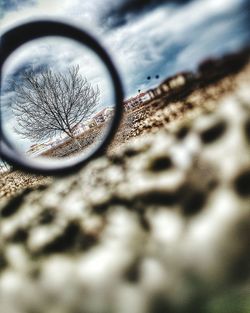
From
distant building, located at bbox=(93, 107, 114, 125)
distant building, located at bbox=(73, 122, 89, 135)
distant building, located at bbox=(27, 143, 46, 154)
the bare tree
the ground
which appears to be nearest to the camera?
the ground

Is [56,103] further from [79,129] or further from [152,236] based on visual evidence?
[152,236]

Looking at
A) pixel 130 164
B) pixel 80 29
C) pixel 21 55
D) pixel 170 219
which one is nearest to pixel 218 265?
pixel 170 219

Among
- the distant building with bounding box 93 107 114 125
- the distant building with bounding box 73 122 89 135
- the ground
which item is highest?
the distant building with bounding box 73 122 89 135

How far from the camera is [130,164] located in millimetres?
1838

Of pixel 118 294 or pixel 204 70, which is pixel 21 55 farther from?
pixel 204 70

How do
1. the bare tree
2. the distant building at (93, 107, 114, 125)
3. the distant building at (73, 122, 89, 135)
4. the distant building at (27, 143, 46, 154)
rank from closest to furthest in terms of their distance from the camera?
the distant building at (93, 107, 114, 125), the distant building at (27, 143, 46, 154), the bare tree, the distant building at (73, 122, 89, 135)

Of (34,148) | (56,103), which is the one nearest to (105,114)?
(34,148)

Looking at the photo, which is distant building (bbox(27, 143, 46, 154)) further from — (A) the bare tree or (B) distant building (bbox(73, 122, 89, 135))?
(B) distant building (bbox(73, 122, 89, 135))

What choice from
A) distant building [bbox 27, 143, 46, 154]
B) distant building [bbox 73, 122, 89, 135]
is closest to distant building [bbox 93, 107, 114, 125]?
distant building [bbox 27, 143, 46, 154]

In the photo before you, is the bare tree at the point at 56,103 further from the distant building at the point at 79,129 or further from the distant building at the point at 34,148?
the distant building at the point at 34,148

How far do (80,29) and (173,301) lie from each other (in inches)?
63.3

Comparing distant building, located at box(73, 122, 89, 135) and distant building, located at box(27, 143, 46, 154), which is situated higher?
distant building, located at box(73, 122, 89, 135)

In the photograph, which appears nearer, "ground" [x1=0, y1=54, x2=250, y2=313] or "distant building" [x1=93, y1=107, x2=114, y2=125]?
"ground" [x1=0, y1=54, x2=250, y2=313]

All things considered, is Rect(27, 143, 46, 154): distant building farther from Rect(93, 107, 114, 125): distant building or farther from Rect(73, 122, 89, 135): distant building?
Rect(73, 122, 89, 135): distant building
